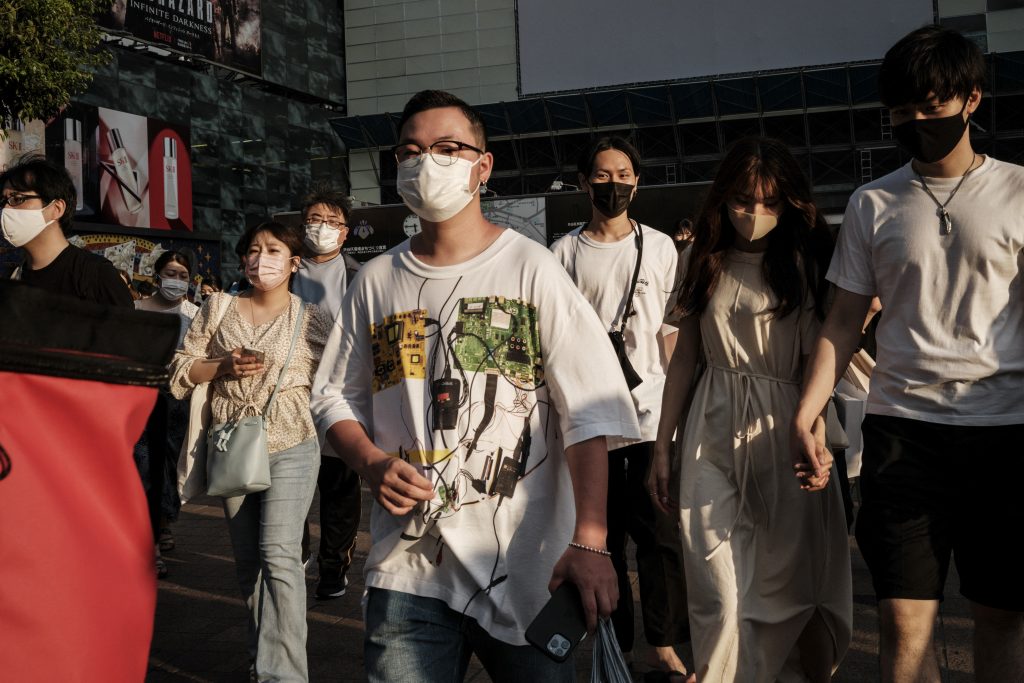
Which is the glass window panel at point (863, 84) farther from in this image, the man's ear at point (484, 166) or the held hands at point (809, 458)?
the man's ear at point (484, 166)

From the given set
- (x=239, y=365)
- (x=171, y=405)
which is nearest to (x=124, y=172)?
(x=171, y=405)

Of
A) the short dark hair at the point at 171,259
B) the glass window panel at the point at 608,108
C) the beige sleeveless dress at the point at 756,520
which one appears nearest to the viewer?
the beige sleeveless dress at the point at 756,520

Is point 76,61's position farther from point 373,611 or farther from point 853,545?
point 373,611

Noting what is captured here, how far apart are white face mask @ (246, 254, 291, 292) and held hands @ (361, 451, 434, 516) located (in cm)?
256

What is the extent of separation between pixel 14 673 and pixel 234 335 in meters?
3.53

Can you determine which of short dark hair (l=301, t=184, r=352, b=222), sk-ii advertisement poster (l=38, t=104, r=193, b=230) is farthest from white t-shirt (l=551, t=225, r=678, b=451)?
sk-ii advertisement poster (l=38, t=104, r=193, b=230)

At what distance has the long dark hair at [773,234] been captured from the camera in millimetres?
3668

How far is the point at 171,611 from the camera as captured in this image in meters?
5.65

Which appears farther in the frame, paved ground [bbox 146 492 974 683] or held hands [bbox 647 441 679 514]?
paved ground [bbox 146 492 974 683]

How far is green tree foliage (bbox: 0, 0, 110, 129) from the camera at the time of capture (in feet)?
50.0

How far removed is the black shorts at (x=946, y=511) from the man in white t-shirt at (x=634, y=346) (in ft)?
4.54

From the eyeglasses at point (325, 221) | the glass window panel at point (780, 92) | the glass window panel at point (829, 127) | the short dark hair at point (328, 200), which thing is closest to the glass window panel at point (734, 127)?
the glass window panel at point (780, 92)

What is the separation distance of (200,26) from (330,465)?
35.9m

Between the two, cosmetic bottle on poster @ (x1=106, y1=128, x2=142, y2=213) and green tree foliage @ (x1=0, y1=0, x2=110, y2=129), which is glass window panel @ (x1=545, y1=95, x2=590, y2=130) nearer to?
cosmetic bottle on poster @ (x1=106, y1=128, x2=142, y2=213)
